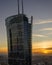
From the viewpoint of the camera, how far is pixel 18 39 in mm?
2436

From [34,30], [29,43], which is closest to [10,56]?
[29,43]

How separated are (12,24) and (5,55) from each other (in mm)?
376

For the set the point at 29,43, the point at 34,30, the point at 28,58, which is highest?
the point at 34,30

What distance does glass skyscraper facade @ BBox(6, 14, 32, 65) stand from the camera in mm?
2361

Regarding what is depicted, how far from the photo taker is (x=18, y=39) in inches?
95.9

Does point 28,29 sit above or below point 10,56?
above

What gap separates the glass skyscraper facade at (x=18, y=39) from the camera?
2.36m

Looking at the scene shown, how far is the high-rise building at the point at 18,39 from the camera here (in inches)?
92.4

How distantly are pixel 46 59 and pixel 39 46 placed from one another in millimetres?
163

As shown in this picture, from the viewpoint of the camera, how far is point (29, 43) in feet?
7.60

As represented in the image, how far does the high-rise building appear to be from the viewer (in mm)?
2348

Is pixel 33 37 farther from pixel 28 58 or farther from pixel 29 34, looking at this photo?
pixel 28 58

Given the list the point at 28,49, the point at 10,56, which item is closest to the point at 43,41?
the point at 28,49

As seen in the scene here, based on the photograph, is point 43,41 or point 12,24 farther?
point 12,24
